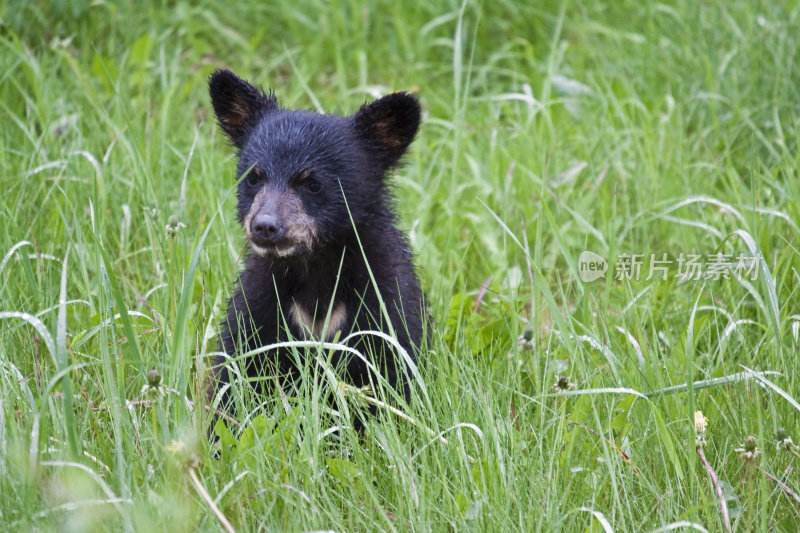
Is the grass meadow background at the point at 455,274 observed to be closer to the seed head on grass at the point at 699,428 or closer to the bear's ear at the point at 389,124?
the seed head on grass at the point at 699,428

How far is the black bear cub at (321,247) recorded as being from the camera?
12.9 ft

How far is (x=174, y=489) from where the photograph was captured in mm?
2910

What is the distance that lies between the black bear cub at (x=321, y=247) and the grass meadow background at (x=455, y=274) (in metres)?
0.18

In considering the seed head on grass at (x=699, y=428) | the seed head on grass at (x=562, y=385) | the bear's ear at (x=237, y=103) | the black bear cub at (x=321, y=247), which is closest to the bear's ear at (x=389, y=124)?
the black bear cub at (x=321, y=247)

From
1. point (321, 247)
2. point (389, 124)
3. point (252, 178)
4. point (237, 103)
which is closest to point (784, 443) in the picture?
point (321, 247)

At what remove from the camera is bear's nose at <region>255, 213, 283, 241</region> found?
3807 millimetres

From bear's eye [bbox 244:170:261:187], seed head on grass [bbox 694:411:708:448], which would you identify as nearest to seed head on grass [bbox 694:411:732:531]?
seed head on grass [bbox 694:411:708:448]

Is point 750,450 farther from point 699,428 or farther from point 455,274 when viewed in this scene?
point 455,274

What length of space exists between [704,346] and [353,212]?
1649 millimetres

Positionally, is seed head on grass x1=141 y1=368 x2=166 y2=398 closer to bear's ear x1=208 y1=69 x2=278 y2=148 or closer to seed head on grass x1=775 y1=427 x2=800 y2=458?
bear's ear x1=208 y1=69 x2=278 y2=148

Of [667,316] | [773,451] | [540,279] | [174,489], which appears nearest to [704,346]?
[667,316]

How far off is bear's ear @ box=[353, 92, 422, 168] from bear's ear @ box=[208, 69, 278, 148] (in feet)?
1.53

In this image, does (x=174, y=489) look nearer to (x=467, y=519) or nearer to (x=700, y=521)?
(x=467, y=519)

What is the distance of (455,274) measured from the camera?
4750 millimetres
